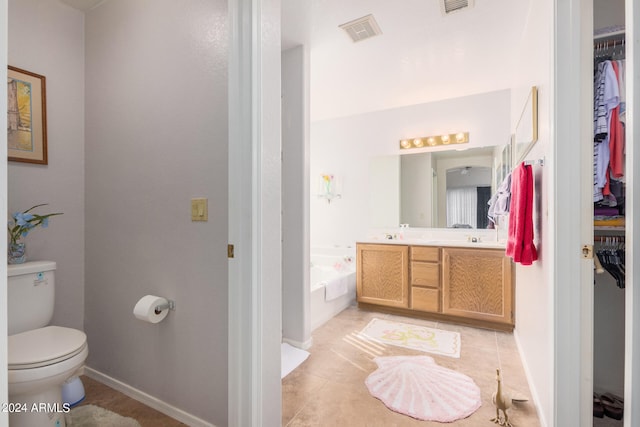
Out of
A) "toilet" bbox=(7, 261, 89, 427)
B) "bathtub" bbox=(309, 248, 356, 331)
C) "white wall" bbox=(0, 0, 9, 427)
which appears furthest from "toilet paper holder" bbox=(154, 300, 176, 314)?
"bathtub" bbox=(309, 248, 356, 331)

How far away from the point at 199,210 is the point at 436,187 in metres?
2.95

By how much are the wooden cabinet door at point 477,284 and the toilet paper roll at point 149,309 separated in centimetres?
255

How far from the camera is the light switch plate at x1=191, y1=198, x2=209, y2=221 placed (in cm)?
141

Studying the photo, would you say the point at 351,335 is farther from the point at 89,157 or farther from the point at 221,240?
the point at 89,157

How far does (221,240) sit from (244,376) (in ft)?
1.91

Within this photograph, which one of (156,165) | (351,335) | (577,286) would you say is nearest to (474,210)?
(351,335)

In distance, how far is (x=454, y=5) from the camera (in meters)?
1.90

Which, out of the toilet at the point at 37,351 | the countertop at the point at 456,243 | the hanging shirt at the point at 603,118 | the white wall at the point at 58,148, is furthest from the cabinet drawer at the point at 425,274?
the white wall at the point at 58,148

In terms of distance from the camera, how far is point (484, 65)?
2.68 m

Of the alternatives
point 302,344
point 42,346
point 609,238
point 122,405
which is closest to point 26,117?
point 42,346

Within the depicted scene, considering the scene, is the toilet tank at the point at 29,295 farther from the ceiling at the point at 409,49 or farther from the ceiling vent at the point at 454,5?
the ceiling vent at the point at 454,5

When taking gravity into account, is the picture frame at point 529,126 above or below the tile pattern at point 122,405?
above

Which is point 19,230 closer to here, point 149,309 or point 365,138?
point 149,309

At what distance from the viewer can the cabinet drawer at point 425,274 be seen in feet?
10.1
